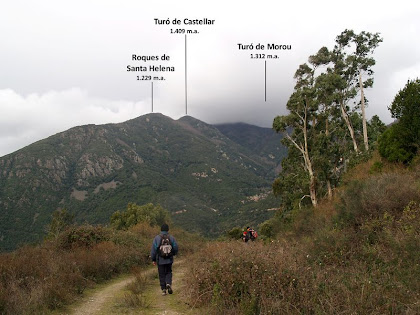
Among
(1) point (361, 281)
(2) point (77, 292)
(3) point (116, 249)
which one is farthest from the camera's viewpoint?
(3) point (116, 249)

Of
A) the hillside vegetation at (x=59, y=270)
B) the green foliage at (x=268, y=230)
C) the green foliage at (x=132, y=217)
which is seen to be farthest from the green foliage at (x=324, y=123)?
the green foliage at (x=132, y=217)

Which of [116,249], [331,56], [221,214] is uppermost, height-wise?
[331,56]

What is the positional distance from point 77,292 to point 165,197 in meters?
167

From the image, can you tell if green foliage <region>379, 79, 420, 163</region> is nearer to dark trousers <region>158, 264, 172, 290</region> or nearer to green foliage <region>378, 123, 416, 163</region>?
green foliage <region>378, 123, 416, 163</region>

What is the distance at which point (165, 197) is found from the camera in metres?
174

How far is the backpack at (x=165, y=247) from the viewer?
8.34 m

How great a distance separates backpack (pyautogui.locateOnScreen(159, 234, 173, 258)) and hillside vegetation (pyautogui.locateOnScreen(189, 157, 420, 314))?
1080mm

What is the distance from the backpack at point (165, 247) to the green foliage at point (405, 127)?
11.1 metres

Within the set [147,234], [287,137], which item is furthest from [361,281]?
[147,234]

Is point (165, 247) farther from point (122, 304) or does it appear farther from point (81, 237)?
point (81, 237)

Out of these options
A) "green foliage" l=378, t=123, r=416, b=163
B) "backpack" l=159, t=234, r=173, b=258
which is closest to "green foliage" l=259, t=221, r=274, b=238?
"green foliage" l=378, t=123, r=416, b=163

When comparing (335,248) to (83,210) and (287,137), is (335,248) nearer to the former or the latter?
(287,137)

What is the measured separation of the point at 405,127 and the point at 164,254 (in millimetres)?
11824

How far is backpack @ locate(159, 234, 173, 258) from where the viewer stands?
27.4 ft
